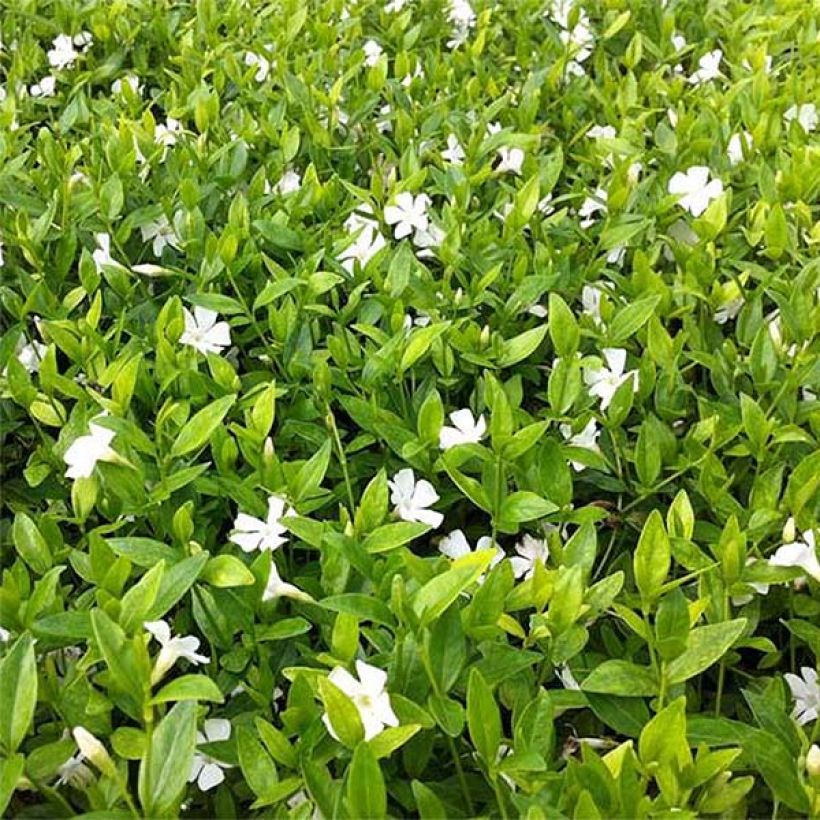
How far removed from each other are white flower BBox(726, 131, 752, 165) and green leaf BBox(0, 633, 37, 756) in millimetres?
1513

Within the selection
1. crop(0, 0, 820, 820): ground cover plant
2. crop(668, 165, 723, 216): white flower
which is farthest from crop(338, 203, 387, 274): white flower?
crop(668, 165, 723, 216): white flower

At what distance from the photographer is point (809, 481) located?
4.17 feet

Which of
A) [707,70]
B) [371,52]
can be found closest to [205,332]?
[371,52]

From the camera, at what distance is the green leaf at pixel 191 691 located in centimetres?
104

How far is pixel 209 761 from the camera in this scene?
3.67 ft

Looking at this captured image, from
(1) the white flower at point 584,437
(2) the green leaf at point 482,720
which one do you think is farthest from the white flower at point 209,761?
(1) the white flower at point 584,437

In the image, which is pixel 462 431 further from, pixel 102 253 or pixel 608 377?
pixel 102 253

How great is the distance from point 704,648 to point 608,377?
1.64ft

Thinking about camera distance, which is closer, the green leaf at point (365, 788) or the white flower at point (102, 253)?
the green leaf at point (365, 788)

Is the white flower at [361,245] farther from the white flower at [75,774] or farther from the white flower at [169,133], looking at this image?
the white flower at [75,774]

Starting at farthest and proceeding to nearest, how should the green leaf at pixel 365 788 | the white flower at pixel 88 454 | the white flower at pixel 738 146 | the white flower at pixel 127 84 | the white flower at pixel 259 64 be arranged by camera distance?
the white flower at pixel 259 64 → the white flower at pixel 127 84 → the white flower at pixel 738 146 → the white flower at pixel 88 454 → the green leaf at pixel 365 788

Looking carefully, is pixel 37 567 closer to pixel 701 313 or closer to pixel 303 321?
pixel 303 321

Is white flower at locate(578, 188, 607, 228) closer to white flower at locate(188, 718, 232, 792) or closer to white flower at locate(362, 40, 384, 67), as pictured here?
white flower at locate(362, 40, 384, 67)

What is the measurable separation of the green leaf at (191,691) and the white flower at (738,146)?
1.42 metres
